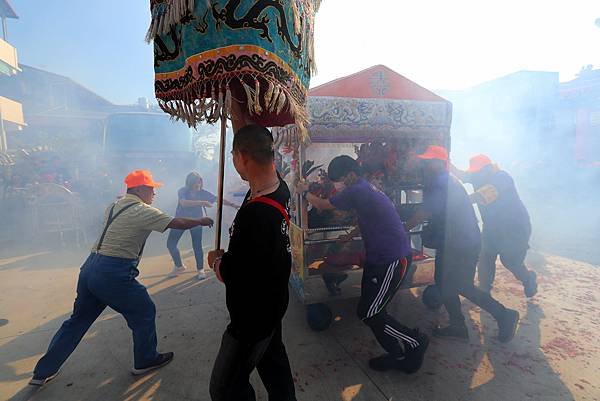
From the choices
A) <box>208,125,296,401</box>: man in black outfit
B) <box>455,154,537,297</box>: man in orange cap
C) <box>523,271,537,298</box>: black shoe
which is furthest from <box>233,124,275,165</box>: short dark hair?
<box>523,271,537,298</box>: black shoe

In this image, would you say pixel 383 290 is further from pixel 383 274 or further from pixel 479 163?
pixel 479 163

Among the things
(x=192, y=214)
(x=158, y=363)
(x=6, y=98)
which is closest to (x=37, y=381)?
(x=158, y=363)

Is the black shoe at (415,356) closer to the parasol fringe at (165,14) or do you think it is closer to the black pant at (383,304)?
the black pant at (383,304)

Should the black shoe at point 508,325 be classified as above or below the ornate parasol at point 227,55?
below

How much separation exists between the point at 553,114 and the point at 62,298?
18984 millimetres

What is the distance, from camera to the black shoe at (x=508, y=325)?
3473 mm

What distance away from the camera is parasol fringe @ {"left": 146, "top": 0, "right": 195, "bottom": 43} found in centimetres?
172

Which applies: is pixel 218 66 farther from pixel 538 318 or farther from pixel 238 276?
pixel 538 318

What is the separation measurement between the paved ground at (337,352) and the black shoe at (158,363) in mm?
61

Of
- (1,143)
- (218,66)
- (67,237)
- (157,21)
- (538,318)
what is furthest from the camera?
(1,143)

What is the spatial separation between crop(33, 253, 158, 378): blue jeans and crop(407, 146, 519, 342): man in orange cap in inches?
118

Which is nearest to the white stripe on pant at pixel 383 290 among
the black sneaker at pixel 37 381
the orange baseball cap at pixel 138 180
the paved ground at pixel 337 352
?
the paved ground at pixel 337 352

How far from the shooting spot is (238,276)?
1.75m

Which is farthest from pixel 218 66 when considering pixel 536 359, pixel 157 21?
pixel 536 359
